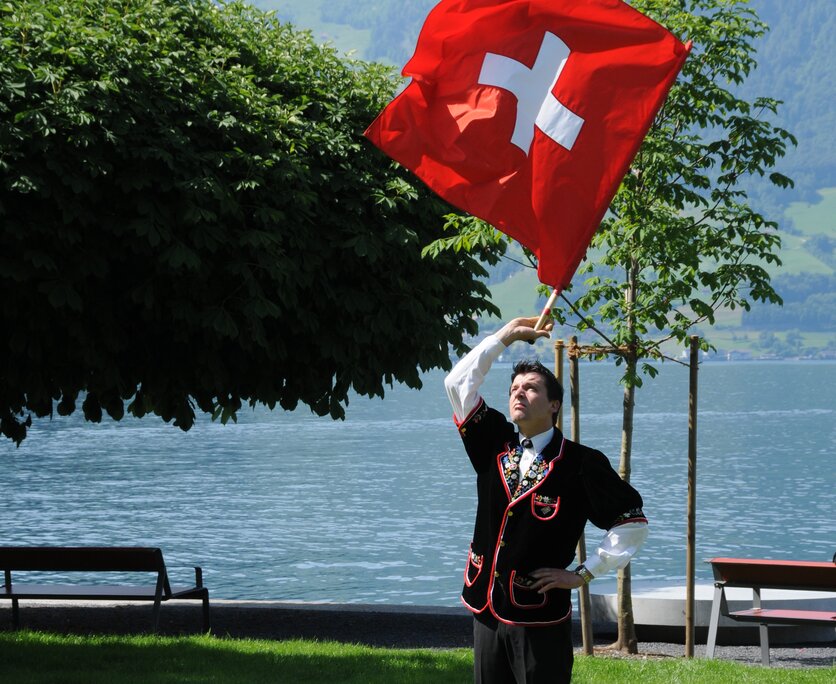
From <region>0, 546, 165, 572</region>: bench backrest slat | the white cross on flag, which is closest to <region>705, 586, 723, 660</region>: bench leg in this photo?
<region>0, 546, 165, 572</region>: bench backrest slat

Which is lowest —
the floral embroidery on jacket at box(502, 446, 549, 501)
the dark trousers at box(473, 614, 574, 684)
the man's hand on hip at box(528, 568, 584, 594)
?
the dark trousers at box(473, 614, 574, 684)

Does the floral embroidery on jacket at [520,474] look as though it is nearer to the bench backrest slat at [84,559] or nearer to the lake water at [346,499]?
the bench backrest slat at [84,559]

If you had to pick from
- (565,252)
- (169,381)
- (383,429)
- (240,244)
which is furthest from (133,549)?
(383,429)

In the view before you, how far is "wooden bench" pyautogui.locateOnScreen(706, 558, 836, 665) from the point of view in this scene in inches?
386

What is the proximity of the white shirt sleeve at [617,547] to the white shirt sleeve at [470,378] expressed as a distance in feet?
2.63

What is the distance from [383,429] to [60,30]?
70.7 metres

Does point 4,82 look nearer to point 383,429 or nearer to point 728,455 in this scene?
point 728,455

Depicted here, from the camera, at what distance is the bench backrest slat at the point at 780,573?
984 centimetres

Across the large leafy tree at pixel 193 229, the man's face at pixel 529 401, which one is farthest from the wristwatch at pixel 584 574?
the large leafy tree at pixel 193 229

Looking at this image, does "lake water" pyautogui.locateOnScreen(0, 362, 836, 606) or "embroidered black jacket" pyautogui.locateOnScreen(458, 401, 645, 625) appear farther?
"lake water" pyautogui.locateOnScreen(0, 362, 836, 606)

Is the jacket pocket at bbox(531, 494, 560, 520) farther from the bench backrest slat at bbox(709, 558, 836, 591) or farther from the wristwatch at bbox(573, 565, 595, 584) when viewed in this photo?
the bench backrest slat at bbox(709, 558, 836, 591)

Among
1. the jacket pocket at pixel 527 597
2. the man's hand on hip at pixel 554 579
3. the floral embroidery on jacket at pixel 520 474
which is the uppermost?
the floral embroidery on jacket at pixel 520 474

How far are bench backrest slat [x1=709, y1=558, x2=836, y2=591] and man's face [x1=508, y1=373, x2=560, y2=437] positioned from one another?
534 centimetres

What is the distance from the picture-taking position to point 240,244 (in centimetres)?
989
